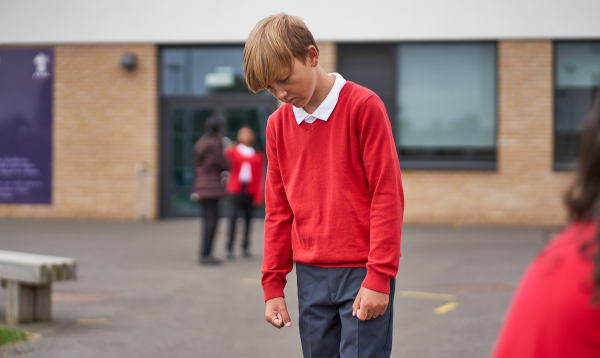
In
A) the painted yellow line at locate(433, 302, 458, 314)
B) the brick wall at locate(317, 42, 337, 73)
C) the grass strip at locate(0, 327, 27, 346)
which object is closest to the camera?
the grass strip at locate(0, 327, 27, 346)

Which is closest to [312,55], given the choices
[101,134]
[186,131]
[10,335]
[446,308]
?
[10,335]

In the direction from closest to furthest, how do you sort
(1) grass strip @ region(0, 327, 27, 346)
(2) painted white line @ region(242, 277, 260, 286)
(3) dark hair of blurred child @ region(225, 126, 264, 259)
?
1. (1) grass strip @ region(0, 327, 27, 346)
2. (2) painted white line @ region(242, 277, 260, 286)
3. (3) dark hair of blurred child @ region(225, 126, 264, 259)

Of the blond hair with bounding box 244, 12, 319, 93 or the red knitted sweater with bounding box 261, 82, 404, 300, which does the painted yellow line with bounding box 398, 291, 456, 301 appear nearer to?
the red knitted sweater with bounding box 261, 82, 404, 300

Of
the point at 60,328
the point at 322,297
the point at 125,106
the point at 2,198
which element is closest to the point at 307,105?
the point at 322,297

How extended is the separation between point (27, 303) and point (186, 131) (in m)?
9.49

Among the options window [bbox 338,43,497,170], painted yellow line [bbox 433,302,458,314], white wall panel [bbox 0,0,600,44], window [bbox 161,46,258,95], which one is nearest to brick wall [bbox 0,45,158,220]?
window [bbox 161,46,258,95]

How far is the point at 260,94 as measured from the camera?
13.9 metres

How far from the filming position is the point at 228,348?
4.58 meters

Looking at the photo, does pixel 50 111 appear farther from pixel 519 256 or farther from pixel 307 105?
pixel 307 105

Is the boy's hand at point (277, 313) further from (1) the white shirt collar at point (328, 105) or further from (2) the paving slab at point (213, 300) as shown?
(2) the paving slab at point (213, 300)

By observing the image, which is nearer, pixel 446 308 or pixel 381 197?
pixel 381 197

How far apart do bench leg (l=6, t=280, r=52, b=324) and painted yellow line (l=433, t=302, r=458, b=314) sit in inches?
133

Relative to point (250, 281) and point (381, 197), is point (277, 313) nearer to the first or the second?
point (381, 197)

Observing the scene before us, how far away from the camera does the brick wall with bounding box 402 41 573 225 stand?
43.1 ft
